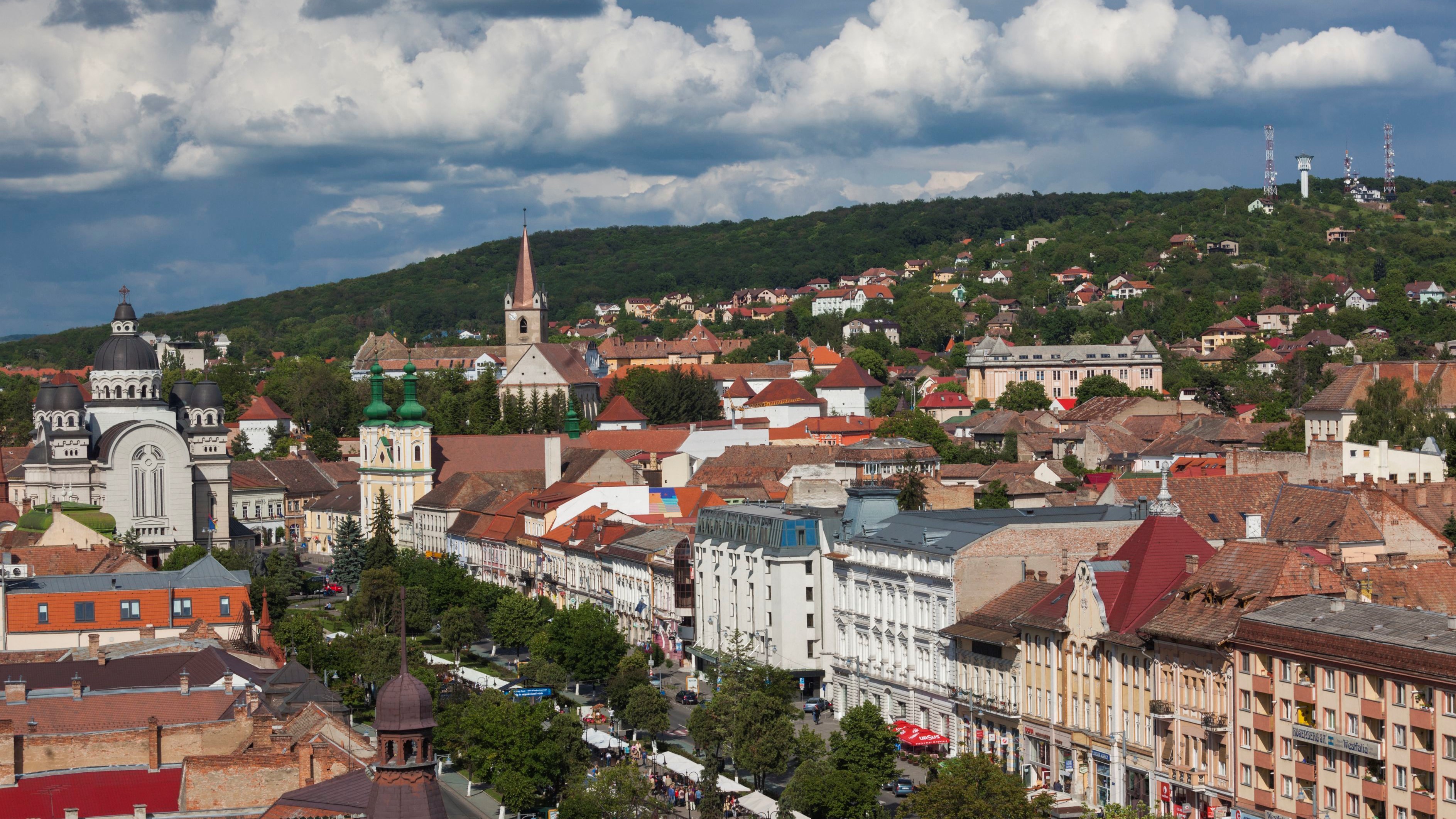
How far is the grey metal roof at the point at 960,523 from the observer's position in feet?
242

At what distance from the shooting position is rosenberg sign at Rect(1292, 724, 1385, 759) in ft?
164

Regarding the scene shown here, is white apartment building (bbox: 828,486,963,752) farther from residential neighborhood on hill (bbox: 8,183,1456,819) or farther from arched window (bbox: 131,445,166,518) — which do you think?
arched window (bbox: 131,445,166,518)

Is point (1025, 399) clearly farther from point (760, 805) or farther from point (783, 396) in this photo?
point (760, 805)

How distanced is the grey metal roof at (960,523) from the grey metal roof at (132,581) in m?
29.0

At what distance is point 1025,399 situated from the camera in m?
196

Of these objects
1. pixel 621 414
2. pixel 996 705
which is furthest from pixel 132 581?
pixel 621 414

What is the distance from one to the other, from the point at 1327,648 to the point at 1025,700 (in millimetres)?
16139

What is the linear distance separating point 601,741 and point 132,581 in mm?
25348

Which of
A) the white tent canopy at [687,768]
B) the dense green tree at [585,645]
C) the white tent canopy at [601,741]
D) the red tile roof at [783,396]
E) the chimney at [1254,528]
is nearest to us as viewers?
the white tent canopy at [687,768]

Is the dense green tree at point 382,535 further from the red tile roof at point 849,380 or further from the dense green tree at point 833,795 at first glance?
the dense green tree at point 833,795

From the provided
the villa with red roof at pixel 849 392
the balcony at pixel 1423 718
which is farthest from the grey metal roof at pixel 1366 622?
the villa with red roof at pixel 849 392

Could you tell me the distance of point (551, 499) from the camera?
12438cm

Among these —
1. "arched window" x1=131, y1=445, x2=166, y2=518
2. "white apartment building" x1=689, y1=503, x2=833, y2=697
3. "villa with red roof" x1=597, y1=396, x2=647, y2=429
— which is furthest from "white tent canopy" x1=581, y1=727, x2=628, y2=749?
"villa with red roof" x1=597, y1=396, x2=647, y2=429

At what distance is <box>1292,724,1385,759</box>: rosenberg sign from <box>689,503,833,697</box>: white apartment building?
106 ft
